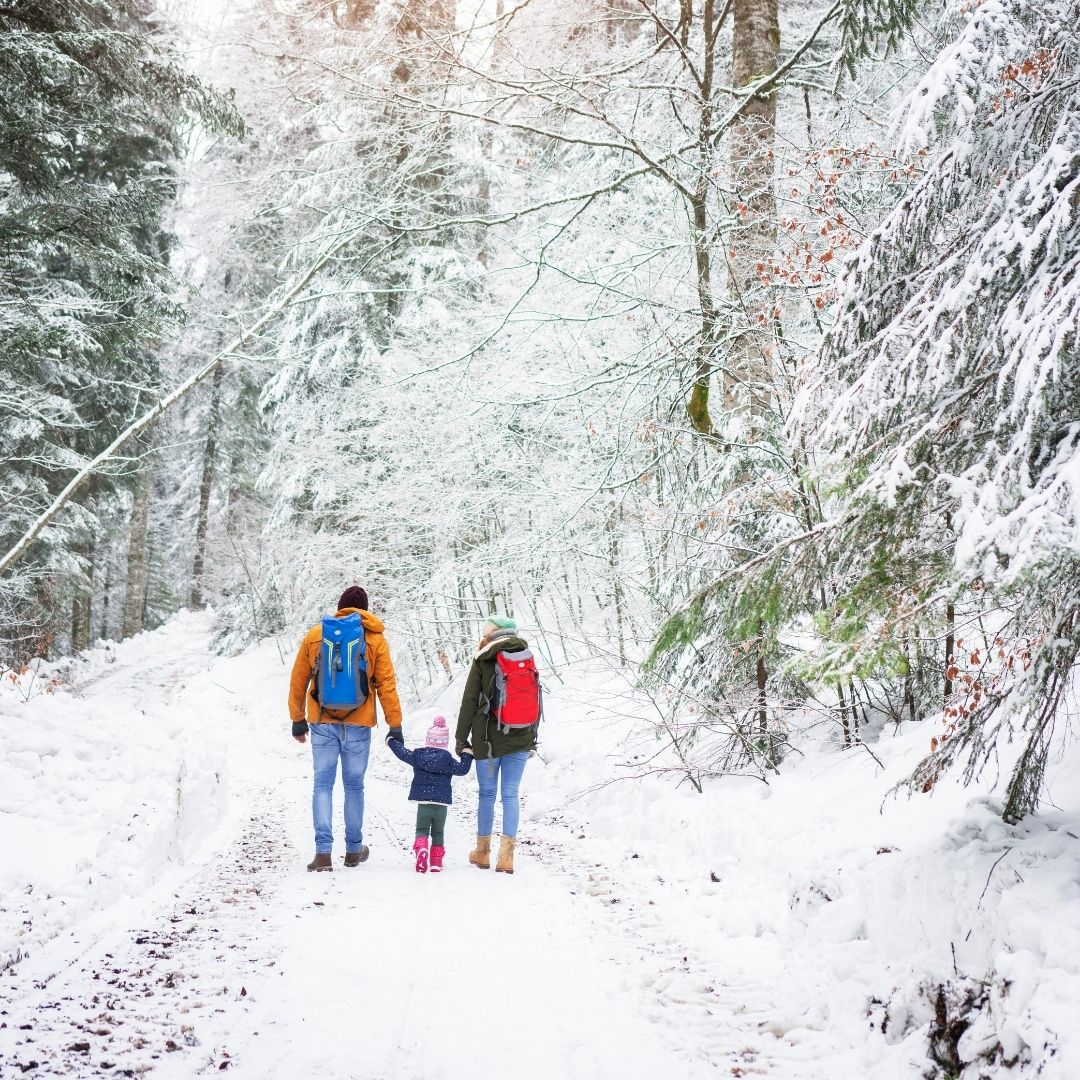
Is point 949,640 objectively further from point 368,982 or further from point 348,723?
point 348,723

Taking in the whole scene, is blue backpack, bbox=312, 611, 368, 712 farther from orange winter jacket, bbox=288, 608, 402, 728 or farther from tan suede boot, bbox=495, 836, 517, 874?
tan suede boot, bbox=495, 836, 517, 874

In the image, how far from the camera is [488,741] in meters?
6.38

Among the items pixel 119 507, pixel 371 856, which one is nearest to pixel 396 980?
pixel 371 856

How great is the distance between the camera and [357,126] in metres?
7.25

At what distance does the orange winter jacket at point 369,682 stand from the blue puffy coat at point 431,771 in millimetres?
250

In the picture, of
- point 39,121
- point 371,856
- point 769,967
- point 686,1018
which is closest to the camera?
point 686,1018

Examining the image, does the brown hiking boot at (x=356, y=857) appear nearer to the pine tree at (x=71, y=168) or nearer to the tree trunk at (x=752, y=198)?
the tree trunk at (x=752, y=198)

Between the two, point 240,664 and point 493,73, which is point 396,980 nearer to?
point 493,73

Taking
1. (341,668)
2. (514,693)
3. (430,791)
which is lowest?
(430,791)

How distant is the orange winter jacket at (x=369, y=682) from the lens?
20.5ft

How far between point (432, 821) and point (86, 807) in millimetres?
2525

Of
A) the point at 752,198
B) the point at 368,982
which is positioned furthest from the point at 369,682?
the point at 752,198

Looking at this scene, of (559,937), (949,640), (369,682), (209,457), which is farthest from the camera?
(209,457)

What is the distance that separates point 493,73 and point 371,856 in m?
6.18
